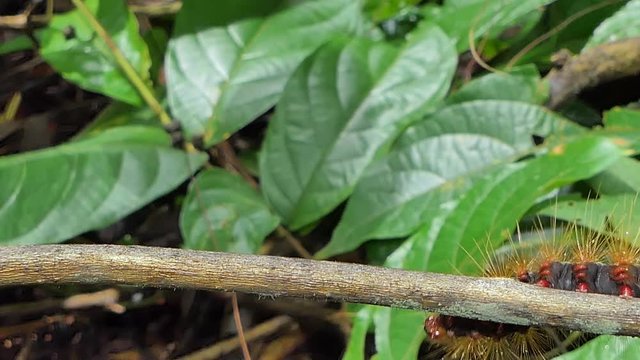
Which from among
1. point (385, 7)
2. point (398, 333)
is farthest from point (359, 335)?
point (385, 7)

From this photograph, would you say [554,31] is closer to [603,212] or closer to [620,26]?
[620,26]

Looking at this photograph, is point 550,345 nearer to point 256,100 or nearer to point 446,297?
point 446,297

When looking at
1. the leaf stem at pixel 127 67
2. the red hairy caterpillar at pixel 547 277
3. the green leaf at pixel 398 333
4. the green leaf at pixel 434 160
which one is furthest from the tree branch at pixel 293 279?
the leaf stem at pixel 127 67

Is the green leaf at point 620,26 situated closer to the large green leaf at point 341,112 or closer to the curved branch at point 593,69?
the curved branch at point 593,69

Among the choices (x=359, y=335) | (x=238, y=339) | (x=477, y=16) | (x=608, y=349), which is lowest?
(x=238, y=339)

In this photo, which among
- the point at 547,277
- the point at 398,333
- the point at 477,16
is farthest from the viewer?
the point at 477,16

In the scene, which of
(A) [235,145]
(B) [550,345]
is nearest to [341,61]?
(A) [235,145]

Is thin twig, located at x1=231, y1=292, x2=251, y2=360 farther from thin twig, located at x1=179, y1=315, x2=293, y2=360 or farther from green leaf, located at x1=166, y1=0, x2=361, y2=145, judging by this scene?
green leaf, located at x1=166, y1=0, x2=361, y2=145

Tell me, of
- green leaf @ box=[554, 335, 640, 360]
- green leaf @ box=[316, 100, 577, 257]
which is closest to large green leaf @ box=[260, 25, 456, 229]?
green leaf @ box=[316, 100, 577, 257]
